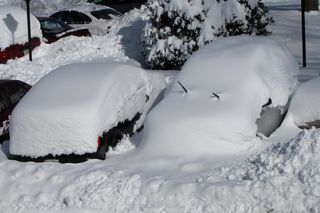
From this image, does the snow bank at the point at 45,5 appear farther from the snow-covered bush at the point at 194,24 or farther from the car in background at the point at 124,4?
the snow-covered bush at the point at 194,24

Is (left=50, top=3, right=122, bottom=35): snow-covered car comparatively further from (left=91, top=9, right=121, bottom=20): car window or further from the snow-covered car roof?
the snow-covered car roof

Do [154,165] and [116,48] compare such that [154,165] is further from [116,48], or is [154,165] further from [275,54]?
[116,48]

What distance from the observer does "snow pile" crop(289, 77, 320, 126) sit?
869 centimetres

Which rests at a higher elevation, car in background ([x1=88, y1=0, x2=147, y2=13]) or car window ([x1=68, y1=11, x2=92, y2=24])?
car window ([x1=68, y1=11, x2=92, y2=24])

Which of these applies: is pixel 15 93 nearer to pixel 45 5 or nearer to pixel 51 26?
pixel 51 26

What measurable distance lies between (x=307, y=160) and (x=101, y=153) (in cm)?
306

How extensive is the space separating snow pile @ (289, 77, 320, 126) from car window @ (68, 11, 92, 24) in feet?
48.4

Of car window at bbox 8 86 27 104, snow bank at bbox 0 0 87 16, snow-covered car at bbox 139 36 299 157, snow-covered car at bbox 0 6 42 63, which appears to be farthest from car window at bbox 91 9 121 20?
snow bank at bbox 0 0 87 16

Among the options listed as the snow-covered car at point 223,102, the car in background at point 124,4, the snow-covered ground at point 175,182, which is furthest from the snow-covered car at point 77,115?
the car in background at point 124,4

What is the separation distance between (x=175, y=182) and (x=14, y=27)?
13.3 meters

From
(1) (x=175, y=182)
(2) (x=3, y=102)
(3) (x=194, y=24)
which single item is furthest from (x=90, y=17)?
(1) (x=175, y=182)

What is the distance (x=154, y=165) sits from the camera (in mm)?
8031

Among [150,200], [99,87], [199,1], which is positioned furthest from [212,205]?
[199,1]

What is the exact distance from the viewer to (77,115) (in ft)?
28.1
